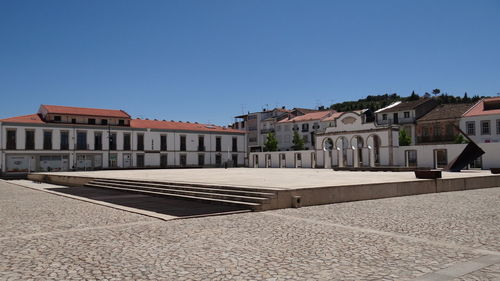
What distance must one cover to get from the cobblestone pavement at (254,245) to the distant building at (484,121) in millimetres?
43647

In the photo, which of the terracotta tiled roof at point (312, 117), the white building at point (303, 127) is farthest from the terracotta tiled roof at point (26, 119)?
the terracotta tiled roof at point (312, 117)

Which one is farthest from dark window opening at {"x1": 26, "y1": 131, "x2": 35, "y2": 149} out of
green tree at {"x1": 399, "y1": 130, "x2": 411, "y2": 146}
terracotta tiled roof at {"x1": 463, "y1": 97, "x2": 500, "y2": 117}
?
terracotta tiled roof at {"x1": 463, "y1": 97, "x2": 500, "y2": 117}

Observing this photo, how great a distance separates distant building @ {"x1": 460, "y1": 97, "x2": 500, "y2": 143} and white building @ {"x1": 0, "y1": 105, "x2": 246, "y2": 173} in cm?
3503

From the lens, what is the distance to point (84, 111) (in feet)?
184

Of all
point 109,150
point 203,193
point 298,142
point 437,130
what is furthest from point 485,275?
point 298,142

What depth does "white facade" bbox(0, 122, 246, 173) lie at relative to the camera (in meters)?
49.4

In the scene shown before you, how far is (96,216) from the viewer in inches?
422

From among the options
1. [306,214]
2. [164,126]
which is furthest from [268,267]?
[164,126]

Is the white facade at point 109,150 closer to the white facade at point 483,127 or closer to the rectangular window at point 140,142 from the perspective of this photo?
the rectangular window at point 140,142

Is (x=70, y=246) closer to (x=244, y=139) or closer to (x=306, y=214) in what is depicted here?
(x=306, y=214)

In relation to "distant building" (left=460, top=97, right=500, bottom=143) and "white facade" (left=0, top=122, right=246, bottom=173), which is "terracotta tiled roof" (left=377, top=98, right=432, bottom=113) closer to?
"distant building" (left=460, top=97, right=500, bottom=143)

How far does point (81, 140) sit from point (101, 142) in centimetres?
259

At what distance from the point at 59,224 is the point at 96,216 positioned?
1.30 meters

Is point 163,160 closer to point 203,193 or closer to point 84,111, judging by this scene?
point 84,111
